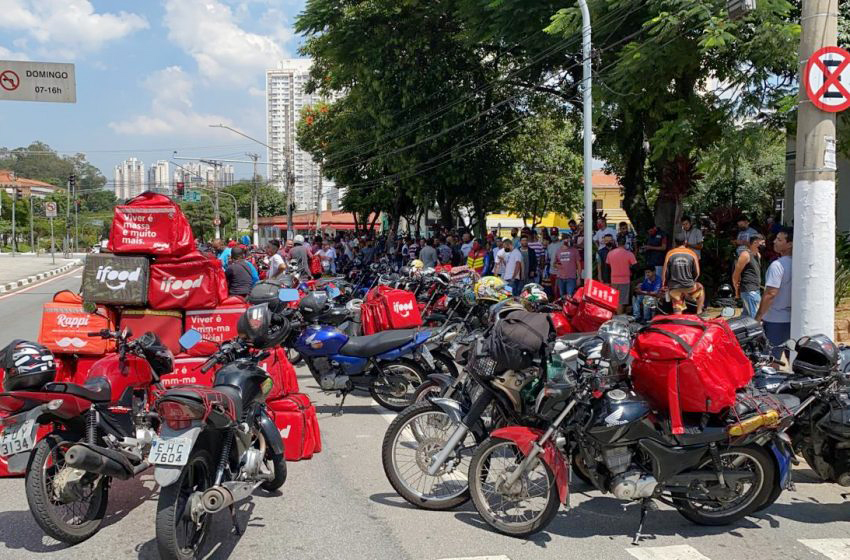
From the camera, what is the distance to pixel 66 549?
168 inches

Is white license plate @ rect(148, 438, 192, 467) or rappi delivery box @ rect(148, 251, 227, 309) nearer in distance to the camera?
white license plate @ rect(148, 438, 192, 467)

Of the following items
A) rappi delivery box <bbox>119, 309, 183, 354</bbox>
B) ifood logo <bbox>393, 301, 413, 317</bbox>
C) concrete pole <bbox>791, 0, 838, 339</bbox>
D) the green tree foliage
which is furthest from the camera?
the green tree foliage

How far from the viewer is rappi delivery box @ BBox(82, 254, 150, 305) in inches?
254

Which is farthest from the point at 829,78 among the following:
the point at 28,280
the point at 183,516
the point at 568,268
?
the point at 28,280

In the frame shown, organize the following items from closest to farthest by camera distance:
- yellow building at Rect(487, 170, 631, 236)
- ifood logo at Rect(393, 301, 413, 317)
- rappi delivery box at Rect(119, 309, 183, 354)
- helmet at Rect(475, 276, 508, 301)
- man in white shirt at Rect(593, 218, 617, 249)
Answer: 1. rappi delivery box at Rect(119, 309, 183, 354)
2. ifood logo at Rect(393, 301, 413, 317)
3. helmet at Rect(475, 276, 508, 301)
4. man in white shirt at Rect(593, 218, 617, 249)
5. yellow building at Rect(487, 170, 631, 236)

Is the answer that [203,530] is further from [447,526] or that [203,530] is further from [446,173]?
[446,173]

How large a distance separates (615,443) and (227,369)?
8.03ft

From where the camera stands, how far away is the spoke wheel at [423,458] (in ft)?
16.0

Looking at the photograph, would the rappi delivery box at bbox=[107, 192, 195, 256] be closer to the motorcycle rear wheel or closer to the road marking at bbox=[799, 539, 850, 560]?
the motorcycle rear wheel

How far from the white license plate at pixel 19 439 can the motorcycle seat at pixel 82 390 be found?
225 millimetres

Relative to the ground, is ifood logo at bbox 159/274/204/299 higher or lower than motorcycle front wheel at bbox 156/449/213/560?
higher

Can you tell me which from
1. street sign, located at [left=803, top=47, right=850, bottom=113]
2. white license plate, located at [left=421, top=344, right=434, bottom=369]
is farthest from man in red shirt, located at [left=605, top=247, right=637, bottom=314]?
street sign, located at [left=803, top=47, right=850, bottom=113]

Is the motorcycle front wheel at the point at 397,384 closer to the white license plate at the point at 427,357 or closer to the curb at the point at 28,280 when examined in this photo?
the white license plate at the point at 427,357

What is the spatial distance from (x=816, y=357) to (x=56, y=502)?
16.2 ft
